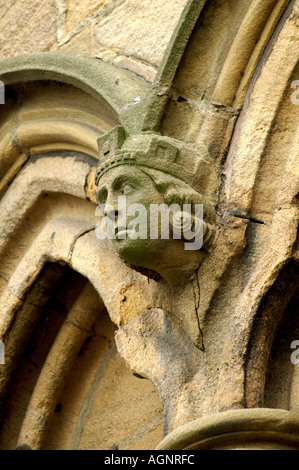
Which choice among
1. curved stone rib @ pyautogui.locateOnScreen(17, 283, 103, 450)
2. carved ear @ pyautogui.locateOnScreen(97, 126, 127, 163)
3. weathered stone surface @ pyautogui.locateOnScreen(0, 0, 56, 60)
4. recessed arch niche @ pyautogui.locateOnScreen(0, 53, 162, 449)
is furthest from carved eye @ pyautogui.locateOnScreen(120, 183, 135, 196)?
weathered stone surface @ pyautogui.locateOnScreen(0, 0, 56, 60)

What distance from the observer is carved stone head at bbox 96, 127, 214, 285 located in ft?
6.58

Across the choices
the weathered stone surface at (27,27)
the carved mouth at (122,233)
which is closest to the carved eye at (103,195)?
the carved mouth at (122,233)

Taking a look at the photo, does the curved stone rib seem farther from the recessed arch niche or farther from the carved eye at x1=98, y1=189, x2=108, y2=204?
the carved eye at x1=98, y1=189, x2=108, y2=204

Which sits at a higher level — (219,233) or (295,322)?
(219,233)

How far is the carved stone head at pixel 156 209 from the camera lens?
79.0 inches

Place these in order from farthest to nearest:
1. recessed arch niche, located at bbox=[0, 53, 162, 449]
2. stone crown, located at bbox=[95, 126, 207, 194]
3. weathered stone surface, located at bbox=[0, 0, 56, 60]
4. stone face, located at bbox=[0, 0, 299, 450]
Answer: weathered stone surface, located at bbox=[0, 0, 56, 60]
recessed arch niche, located at bbox=[0, 53, 162, 449]
stone crown, located at bbox=[95, 126, 207, 194]
stone face, located at bbox=[0, 0, 299, 450]

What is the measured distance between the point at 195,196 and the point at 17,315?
1.01 meters

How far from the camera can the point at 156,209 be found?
201 centimetres

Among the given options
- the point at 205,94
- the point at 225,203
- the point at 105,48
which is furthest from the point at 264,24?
the point at 105,48

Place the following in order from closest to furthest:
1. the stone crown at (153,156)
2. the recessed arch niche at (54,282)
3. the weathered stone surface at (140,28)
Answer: the stone crown at (153,156), the weathered stone surface at (140,28), the recessed arch niche at (54,282)

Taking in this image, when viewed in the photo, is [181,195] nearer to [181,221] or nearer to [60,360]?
[181,221]

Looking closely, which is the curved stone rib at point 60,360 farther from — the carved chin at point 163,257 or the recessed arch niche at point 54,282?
the carved chin at point 163,257

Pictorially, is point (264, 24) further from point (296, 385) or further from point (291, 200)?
point (296, 385)

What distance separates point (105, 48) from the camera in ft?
8.86
